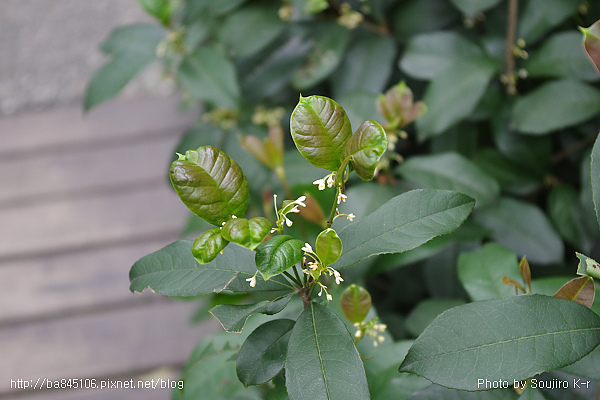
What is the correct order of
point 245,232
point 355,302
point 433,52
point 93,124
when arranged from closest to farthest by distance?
point 245,232
point 355,302
point 433,52
point 93,124

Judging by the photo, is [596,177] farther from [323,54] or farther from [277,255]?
[323,54]

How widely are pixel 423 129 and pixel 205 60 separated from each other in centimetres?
42

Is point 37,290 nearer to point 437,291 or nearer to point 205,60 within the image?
point 205,60

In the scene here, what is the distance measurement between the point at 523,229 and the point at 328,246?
1.63ft

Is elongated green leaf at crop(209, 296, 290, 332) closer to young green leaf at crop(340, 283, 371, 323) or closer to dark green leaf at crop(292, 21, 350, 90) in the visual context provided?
young green leaf at crop(340, 283, 371, 323)

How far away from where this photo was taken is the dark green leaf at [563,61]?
731 mm

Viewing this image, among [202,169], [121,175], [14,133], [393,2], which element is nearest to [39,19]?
[14,133]

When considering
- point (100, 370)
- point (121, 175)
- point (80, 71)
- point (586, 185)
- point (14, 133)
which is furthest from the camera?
point (80, 71)

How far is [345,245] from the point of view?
0.44 m

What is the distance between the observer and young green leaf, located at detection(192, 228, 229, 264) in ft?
1.16

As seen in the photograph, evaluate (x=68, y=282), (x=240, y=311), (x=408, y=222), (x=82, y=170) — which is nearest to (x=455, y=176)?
(x=408, y=222)

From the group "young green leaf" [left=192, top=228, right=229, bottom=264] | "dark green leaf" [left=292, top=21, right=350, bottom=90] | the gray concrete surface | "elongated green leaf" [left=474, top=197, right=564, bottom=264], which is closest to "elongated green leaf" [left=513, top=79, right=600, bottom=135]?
"elongated green leaf" [left=474, top=197, right=564, bottom=264]

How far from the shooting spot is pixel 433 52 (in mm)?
826

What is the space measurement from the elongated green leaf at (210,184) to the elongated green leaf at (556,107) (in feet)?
1.75
